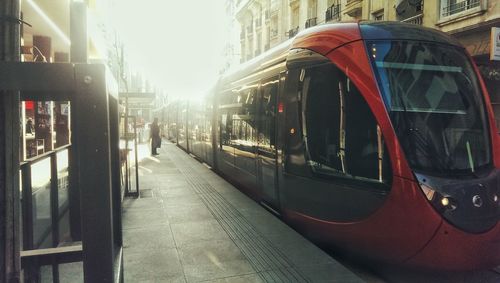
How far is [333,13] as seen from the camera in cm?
Result: 2177

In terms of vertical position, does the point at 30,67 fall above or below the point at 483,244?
above

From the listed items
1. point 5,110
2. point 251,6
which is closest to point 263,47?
point 251,6

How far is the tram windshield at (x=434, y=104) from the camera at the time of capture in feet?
14.4

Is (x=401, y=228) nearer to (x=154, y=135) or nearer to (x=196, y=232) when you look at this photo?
(x=196, y=232)

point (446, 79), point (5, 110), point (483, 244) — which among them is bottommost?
point (483, 244)

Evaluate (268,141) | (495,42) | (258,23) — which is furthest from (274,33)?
(268,141)

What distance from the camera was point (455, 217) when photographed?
4113mm

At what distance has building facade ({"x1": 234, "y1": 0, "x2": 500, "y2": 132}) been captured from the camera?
1255 centimetres

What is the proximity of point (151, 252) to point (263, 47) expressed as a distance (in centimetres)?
3115

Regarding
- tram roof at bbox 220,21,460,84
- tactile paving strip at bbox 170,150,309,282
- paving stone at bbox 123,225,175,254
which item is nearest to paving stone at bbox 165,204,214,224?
tactile paving strip at bbox 170,150,309,282

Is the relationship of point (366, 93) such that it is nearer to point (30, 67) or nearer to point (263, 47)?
point (30, 67)

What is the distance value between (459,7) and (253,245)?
12.7m

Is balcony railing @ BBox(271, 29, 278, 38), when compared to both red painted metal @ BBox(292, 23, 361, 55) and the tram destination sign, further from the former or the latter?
red painted metal @ BBox(292, 23, 361, 55)

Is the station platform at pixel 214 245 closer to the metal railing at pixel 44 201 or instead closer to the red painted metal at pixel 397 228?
the red painted metal at pixel 397 228
